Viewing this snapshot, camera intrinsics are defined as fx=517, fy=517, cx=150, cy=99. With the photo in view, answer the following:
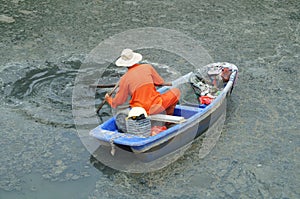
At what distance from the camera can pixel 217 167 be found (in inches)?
157

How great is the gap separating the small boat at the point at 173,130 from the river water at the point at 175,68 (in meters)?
0.15

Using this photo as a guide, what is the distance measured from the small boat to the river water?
15 centimetres

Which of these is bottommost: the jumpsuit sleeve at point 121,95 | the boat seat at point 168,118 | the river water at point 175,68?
the river water at point 175,68

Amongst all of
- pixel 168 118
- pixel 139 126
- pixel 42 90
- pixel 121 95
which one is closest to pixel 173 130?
pixel 168 118

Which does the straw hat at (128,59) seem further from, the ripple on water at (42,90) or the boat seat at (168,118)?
the ripple on water at (42,90)

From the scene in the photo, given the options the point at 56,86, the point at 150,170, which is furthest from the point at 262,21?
the point at 150,170

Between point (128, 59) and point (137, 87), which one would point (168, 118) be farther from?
point (128, 59)

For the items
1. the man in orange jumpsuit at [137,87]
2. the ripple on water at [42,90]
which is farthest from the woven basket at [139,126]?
the ripple on water at [42,90]

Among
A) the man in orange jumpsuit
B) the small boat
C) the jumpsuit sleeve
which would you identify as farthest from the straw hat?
the small boat

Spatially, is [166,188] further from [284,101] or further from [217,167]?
[284,101]

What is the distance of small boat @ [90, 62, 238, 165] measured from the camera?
3.86 meters

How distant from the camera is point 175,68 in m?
5.62

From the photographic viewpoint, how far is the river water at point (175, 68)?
3.80 meters

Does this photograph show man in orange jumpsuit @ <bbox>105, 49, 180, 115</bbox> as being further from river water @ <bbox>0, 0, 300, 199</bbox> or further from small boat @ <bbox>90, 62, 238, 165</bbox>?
river water @ <bbox>0, 0, 300, 199</bbox>
